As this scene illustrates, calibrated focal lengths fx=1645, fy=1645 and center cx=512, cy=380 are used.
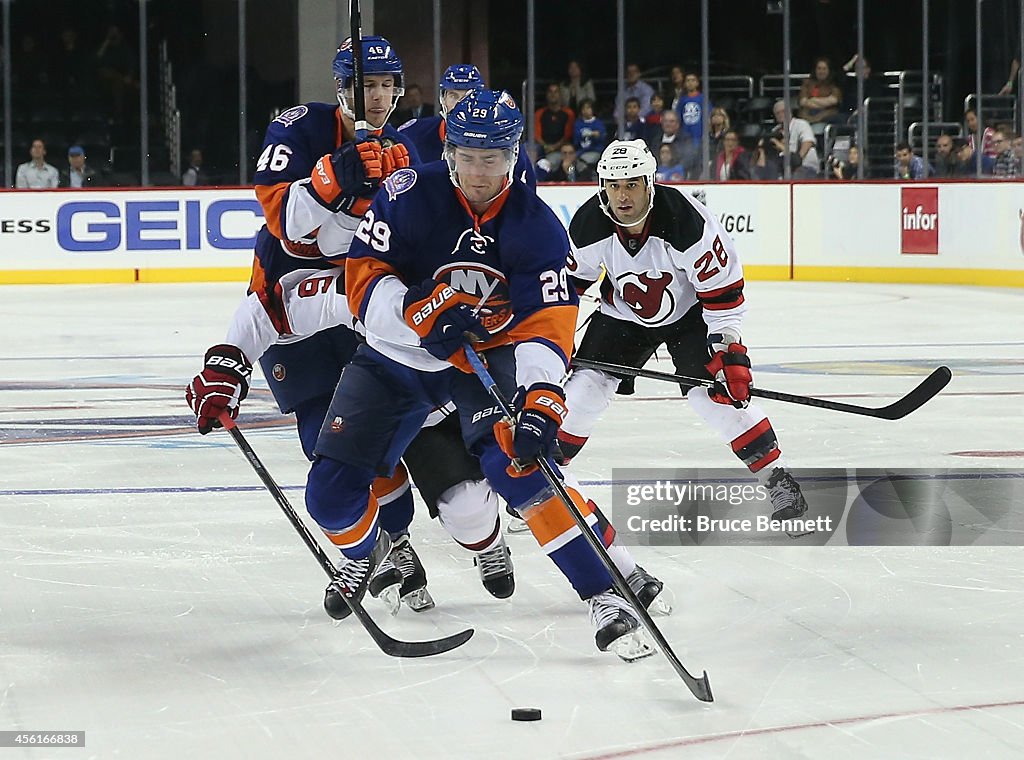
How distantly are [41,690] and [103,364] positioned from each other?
18.1ft

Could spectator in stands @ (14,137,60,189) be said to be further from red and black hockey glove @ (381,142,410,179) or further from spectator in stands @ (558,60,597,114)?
red and black hockey glove @ (381,142,410,179)

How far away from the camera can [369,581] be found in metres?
3.47

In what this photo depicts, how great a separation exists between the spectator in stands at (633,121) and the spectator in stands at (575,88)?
1.33 ft

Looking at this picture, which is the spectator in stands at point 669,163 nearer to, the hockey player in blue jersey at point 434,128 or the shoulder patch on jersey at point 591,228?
the hockey player in blue jersey at point 434,128

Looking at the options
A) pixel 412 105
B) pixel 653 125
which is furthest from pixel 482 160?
pixel 412 105

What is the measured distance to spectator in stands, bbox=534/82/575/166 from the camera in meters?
15.3

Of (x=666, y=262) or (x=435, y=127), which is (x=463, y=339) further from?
(x=435, y=127)

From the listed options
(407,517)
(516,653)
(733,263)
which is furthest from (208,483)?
(516,653)

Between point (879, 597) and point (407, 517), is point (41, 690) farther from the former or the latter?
point (879, 597)

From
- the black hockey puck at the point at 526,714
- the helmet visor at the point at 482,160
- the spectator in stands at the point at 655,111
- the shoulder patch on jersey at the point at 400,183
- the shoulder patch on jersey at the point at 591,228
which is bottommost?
the black hockey puck at the point at 526,714

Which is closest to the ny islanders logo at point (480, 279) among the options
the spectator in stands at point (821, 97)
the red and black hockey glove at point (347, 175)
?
the red and black hockey glove at point (347, 175)

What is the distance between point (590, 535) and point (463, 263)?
0.60 m

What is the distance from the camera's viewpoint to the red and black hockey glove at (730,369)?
4.32 m

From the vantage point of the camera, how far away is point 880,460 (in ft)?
17.2
